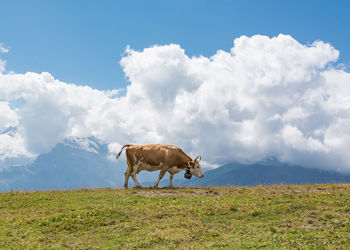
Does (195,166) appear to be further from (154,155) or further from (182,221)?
(182,221)

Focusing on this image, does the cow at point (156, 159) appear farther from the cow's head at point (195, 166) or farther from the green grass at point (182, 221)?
the green grass at point (182, 221)

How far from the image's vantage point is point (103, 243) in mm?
12570

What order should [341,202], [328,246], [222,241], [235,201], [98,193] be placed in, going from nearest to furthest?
1. [328,246]
2. [222,241]
3. [341,202]
4. [235,201]
5. [98,193]

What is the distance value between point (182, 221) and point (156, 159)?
11743 mm

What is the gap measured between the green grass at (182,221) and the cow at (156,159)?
17.1ft

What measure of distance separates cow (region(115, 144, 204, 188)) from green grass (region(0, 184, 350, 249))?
5215 mm

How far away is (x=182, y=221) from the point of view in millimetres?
14672

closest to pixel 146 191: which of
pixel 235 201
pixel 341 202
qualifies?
pixel 235 201

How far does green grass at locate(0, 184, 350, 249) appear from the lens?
12.2 meters

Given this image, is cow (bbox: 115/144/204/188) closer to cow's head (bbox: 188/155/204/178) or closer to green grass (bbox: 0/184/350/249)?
cow's head (bbox: 188/155/204/178)

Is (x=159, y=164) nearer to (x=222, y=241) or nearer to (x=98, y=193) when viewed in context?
(x=98, y=193)

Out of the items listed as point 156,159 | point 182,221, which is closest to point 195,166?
point 156,159

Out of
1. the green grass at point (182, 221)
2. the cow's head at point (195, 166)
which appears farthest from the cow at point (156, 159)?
the green grass at point (182, 221)

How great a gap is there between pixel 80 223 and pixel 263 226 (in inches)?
327
